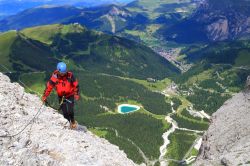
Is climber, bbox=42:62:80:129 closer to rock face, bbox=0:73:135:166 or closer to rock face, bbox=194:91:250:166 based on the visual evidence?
rock face, bbox=0:73:135:166

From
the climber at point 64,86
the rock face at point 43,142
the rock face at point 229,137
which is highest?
the climber at point 64,86

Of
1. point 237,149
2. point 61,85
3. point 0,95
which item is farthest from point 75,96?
point 237,149

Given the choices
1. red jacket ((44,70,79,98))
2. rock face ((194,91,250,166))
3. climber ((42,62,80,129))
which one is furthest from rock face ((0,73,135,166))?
rock face ((194,91,250,166))

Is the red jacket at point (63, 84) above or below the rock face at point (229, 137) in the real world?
above

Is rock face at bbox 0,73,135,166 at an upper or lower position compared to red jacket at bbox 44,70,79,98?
lower

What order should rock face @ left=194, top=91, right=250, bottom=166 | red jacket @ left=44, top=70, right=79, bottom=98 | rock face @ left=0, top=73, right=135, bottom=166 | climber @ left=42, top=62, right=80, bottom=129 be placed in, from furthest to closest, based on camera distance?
rock face @ left=194, top=91, right=250, bottom=166
red jacket @ left=44, top=70, right=79, bottom=98
climber @ left=42, top=62, right=80, bottom=129
rock face @ left=0, top=73, right=135, bottom=166

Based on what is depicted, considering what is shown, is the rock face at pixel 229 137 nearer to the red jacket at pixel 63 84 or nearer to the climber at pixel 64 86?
the climber at pixel 64 86

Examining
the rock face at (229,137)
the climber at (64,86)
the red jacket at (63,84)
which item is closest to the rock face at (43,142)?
the climber at (64,86)
